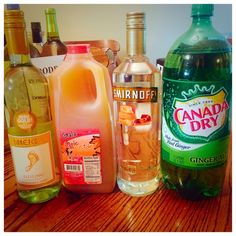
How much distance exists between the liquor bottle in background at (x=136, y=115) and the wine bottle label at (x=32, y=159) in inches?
5.5

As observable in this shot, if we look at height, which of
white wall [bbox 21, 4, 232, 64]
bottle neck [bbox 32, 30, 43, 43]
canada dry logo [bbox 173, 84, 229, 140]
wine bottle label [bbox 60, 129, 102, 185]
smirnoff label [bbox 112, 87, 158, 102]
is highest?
white wall [bbox 21, 4, 232, 64]

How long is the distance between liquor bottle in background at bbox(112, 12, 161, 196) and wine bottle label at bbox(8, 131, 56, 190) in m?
0.14

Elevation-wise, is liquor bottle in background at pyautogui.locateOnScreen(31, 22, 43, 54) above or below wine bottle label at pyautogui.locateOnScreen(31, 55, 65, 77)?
above

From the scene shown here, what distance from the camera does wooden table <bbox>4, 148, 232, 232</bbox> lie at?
0.41 metres

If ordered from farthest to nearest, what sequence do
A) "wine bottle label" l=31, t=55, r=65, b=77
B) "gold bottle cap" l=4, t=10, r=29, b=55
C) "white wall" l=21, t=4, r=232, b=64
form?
"white wall" l=21, t=4, r=232, b=64, "wine bottle label" l=31, t=55, r=65, b=77, "gold bottle cap" l=4, t=10, r=29, b=55

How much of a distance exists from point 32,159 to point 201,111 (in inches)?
12.4

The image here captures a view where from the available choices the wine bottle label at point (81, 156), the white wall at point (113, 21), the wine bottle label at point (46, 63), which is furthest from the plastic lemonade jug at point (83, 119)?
the white wall at point (113, 21)

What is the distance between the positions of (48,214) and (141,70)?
31 cm

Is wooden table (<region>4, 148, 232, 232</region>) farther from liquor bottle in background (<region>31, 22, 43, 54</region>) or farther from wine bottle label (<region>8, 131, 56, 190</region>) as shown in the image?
liquor bottle in background (<region>31, 22, 43, 54</region>)

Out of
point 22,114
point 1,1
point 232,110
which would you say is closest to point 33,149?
point 22,114

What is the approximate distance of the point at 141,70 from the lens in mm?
443

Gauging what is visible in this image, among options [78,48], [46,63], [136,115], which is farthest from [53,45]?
[136,115]

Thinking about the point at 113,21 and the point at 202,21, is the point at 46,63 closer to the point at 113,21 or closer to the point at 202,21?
the point at 202,21

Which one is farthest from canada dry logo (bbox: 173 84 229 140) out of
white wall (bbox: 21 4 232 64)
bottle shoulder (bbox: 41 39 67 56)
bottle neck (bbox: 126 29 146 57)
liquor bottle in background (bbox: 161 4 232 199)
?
white wall (bbox: 21 4 232 64)
